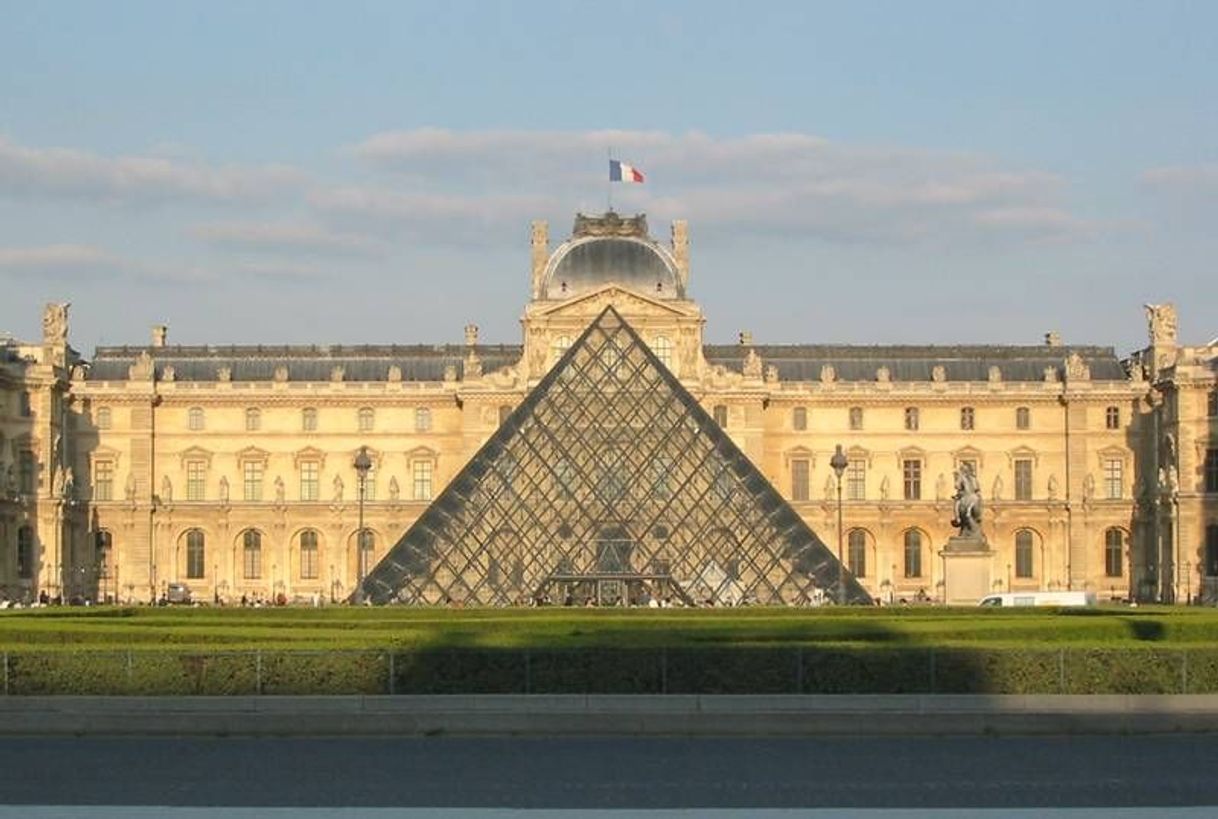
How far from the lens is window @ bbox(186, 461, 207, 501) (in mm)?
98375

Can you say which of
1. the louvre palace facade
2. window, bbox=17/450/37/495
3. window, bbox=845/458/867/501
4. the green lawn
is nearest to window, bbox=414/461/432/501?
the louvre palace facade

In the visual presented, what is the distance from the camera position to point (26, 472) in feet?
305

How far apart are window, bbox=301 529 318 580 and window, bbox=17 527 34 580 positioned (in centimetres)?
1078

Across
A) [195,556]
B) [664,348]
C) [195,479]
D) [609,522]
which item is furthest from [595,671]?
[195,479]

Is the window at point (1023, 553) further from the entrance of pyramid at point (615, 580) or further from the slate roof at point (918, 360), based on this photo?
the entrance of pyramid at point (615, 580)

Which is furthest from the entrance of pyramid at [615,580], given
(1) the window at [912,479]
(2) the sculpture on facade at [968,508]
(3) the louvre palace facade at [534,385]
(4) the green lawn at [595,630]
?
(1) the window at [912,479]

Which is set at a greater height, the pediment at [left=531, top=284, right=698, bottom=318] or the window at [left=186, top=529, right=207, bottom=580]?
the pediment at [left=531, top=284, right=698, bottom=318]

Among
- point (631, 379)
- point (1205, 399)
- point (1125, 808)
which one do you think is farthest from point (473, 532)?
point (1205, 399)

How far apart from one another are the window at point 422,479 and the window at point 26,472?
14438 millimetres

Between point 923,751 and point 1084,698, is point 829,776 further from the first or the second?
point 1084,698

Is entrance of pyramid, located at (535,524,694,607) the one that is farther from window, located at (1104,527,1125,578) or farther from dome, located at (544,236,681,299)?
window, located at (1104,527,1125,578)

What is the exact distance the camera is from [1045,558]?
318ft

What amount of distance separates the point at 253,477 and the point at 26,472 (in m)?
9.42

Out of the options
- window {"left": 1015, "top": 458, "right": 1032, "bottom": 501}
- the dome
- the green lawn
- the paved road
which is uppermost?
the dome
